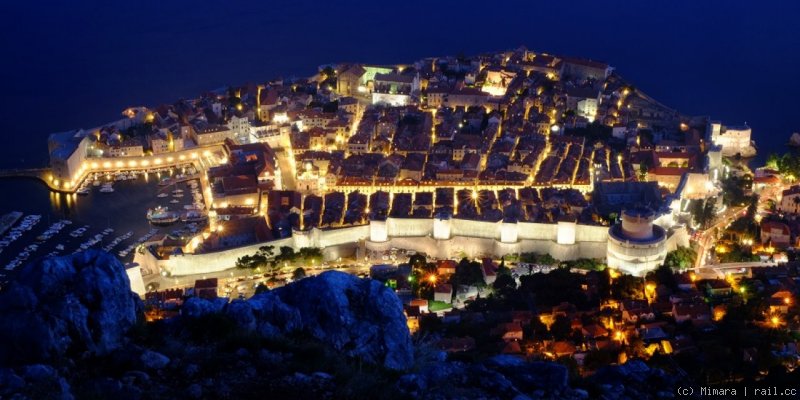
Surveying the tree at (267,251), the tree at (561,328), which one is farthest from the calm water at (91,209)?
the tree at (561,328)

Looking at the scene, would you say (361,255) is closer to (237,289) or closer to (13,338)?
(237,289)

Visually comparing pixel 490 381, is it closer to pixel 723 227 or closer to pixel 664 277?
pixel 664 277

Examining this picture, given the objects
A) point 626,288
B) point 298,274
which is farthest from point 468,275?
point 298,274

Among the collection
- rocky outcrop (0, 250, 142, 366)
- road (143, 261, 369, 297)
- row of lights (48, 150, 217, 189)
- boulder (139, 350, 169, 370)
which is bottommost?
road (143, 261, 369, 297)

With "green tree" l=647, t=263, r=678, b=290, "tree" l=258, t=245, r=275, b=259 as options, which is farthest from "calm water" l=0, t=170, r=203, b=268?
"green tree" l=647, t=263, r=678, b=290

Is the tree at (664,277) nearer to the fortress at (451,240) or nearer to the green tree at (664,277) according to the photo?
the green tree at (664,277)

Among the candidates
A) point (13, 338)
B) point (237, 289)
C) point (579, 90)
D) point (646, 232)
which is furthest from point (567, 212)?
point (13, 338)

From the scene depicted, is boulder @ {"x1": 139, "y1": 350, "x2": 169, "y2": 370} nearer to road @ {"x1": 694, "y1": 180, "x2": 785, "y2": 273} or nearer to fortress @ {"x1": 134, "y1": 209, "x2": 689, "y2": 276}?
fortress @ {"x1": 134, "y1": 209, "x2": 689, "y2": 276}
